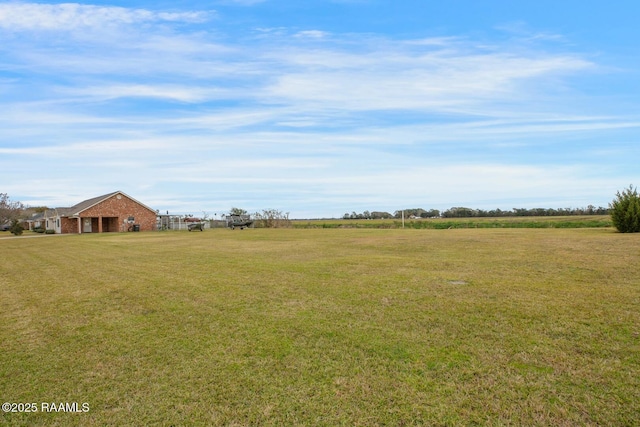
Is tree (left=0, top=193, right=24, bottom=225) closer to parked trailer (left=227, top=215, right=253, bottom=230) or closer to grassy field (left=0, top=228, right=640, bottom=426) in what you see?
parked trailer (left=227, top=215, right=253, bottom=230)

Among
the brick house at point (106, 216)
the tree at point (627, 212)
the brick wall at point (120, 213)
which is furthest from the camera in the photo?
the brick wall at point (120, 213)

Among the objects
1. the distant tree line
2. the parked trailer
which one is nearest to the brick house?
the parked trailer

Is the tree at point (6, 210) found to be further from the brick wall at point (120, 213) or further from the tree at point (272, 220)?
the tree at point (272, 220)

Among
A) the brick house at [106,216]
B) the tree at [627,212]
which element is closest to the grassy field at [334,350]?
the tree at [627,212]

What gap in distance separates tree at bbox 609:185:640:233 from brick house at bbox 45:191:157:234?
155 feet

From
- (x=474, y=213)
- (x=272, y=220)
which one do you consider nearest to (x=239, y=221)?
(x=272, y=220)

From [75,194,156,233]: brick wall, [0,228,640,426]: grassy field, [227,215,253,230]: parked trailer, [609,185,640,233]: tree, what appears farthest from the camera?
[227,215,253,230]: parked trailer

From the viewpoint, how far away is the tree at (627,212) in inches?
736

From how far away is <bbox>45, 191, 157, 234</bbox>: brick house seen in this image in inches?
1731

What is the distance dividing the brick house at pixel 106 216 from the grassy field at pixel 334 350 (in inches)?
1602

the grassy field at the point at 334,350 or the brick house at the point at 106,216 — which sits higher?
the brick house at the point at 106,216

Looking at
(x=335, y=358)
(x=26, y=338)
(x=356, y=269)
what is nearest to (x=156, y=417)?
(x=335, y=358)

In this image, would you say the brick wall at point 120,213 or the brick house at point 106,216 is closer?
the brick house at point 106,216

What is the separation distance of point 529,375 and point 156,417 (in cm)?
333
